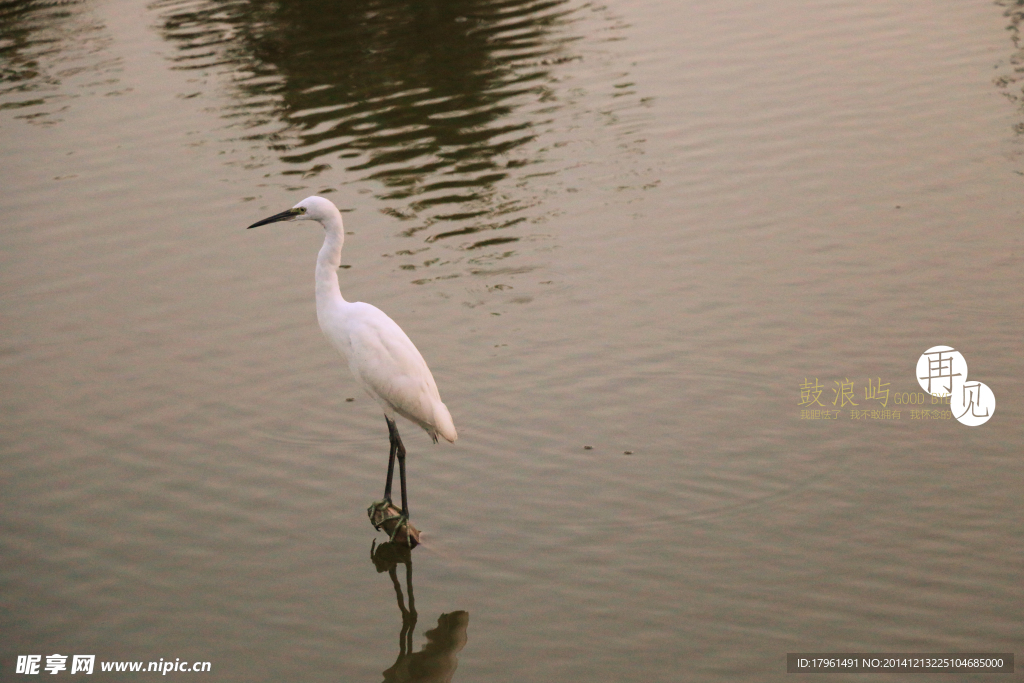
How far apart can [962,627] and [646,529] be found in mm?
1923

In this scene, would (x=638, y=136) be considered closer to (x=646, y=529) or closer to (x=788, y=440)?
(x=788, y=440)

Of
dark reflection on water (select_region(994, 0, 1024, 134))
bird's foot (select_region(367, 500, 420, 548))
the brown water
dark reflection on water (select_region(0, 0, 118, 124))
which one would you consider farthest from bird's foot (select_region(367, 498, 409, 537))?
dark reflection on water (select_region(0, 0, 118, 124))

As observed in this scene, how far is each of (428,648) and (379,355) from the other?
1.85 m

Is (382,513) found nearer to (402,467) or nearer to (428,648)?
(402,467)

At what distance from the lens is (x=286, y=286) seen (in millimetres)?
10625

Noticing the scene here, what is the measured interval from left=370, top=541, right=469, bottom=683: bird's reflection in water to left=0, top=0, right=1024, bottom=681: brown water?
0.08 ft

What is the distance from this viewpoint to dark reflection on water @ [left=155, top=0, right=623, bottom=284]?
1212cm

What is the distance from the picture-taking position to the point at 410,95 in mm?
15102

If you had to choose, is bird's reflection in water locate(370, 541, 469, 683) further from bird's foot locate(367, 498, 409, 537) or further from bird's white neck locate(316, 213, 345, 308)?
bird's white neck locate(316, 213, 345, 308)

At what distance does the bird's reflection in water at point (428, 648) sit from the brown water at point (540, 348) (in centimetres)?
2

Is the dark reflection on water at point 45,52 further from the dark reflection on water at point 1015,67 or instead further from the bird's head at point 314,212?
the dark reflection on water at point 1015,67

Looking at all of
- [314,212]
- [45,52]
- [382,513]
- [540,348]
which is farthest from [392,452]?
[45,52]

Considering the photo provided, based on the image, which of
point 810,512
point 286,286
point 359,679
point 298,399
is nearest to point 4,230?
point 286,286

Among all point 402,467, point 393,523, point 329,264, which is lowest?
point 393,523
